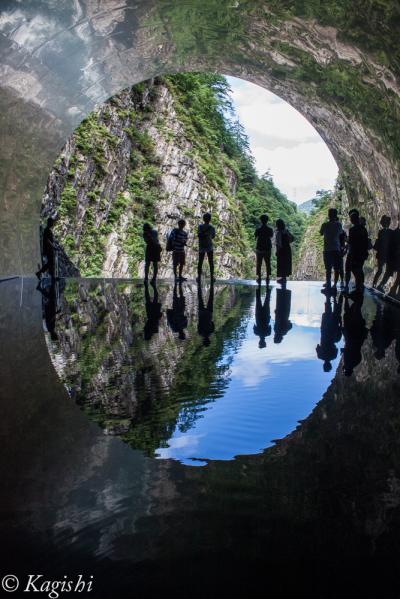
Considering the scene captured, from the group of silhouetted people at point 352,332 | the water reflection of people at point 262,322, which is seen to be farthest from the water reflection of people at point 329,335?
the water reflection of people at point 262,322

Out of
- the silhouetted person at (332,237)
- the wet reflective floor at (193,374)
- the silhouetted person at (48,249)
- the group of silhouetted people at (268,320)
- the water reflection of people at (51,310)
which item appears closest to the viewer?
the wet reflective floor at (193,374)

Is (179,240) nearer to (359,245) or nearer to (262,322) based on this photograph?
(359,245)

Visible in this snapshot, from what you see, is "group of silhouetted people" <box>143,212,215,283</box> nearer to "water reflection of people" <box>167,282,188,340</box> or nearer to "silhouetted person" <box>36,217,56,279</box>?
"silhouetted person" <box>36,217,56,279</box>

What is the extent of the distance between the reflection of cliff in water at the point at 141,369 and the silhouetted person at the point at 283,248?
737cm

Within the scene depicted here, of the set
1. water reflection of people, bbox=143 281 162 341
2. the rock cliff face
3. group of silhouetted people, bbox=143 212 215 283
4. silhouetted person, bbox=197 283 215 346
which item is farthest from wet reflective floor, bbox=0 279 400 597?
the rock cliff face

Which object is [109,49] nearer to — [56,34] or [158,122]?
[56,34]

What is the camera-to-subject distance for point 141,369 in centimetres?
523

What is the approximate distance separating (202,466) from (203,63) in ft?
44.0

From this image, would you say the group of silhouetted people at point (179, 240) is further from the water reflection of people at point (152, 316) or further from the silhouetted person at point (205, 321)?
the silhouetted person at point (205, 321)

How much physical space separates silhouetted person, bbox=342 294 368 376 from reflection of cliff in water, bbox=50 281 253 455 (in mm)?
1031

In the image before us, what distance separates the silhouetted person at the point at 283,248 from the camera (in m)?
16.7

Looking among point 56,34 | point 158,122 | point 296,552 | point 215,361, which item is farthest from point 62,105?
point 158,122

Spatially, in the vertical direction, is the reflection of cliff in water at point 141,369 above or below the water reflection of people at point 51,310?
above

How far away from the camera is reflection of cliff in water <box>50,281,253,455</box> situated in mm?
3680
